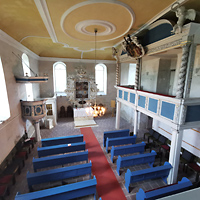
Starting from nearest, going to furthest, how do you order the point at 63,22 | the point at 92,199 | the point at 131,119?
the point at 92,199 < the point at 63,22 < the point at 131,119

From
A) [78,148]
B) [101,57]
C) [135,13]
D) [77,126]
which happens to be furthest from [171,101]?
[101,57]

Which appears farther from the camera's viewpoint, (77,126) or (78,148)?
(77,126)

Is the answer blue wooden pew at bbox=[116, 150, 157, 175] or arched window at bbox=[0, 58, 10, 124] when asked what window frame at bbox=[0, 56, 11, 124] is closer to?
arched window at bbox=[0, 58, 10, 124]

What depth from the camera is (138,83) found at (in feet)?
28.3

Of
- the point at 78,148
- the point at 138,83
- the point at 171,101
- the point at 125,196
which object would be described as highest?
the point at 138,83

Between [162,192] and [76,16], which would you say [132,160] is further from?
[76,16]

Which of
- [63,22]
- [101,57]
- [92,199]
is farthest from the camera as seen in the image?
[101,57]

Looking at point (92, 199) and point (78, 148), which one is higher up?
point (78, 148)

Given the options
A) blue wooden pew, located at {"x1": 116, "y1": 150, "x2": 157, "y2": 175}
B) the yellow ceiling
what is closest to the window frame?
the yellow ceiling

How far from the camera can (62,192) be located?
14.5 ft

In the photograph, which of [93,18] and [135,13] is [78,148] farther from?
[135,13]

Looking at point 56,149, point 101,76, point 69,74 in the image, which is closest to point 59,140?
point 56,149

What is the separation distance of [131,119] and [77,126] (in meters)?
5.67

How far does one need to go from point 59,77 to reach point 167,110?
12436mm
